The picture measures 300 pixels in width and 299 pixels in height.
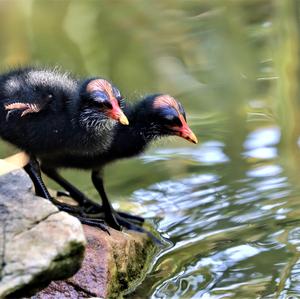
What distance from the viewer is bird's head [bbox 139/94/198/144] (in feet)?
13.1

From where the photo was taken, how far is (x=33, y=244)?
292cm

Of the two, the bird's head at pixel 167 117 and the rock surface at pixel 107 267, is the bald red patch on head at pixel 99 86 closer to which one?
the bird's head at pixel 167 117

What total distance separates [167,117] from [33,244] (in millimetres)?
1294

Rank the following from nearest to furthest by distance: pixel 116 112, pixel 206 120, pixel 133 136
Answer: pixel 116 112 → pixel 133 136 → pixel 206 120

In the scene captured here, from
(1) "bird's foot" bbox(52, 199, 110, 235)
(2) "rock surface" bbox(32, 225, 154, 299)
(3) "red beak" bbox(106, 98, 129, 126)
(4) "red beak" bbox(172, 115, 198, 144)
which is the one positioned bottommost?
(2) "rock surface" bbox(32, 225, 154, 299)

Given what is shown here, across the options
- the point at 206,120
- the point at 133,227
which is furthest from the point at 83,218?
the point at 206,120

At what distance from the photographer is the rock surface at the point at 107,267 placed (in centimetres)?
346

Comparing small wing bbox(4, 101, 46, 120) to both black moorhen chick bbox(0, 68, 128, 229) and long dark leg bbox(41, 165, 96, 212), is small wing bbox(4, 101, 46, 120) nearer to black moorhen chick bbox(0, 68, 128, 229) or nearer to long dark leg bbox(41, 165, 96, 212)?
black moorhen chick bbox(0, 68, 128, 229)

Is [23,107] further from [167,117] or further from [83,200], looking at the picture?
[83,200]

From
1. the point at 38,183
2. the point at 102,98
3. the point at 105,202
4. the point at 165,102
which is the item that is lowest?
the point at 105,202

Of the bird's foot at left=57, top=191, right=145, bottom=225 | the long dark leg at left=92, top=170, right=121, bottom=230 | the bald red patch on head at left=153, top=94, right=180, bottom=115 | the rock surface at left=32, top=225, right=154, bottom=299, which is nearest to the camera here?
the rock surface at left=32, top=225, right=154, bottom=299

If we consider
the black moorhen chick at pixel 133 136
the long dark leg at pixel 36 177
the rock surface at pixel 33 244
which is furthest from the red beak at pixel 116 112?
the rock surface at pixel 33 244

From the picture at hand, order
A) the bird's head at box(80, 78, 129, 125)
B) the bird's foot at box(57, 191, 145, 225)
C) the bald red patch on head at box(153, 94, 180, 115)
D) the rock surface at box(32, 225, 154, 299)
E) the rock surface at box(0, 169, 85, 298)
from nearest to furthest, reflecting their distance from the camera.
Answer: the rock surface at box(0, 169, 85, 298) < the rock surface at box(32, 225, 154, 299) < the bird's head at box(80, 78, 129, 125) < the bald red patch on head at box(153, 94, 180, 115) < the bird's foot at box(57, 191, 145, 225)

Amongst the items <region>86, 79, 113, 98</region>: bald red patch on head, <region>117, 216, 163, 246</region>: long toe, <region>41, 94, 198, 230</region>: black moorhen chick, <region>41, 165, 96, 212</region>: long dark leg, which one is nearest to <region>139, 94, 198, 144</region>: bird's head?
<region>41, 94, 198, 230</region>: black moorhen chick
